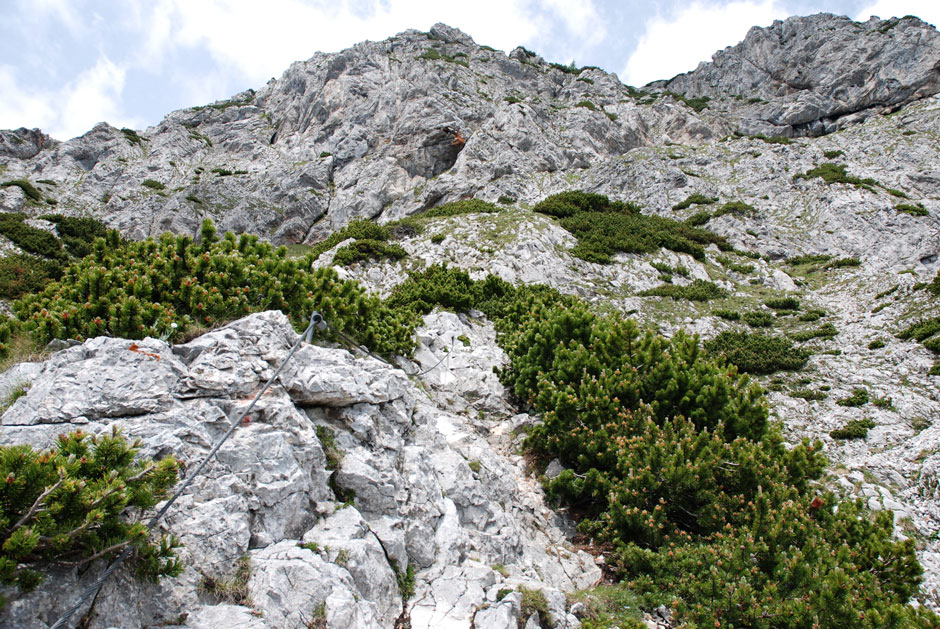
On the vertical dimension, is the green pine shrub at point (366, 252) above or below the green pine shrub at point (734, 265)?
below

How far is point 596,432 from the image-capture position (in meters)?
8.91

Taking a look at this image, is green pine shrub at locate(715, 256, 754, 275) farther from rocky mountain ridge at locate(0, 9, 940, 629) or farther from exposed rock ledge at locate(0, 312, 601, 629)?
exposed rock ledge at locate(0, 312, 601, 629)

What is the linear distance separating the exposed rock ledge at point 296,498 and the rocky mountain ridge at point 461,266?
0.10ft

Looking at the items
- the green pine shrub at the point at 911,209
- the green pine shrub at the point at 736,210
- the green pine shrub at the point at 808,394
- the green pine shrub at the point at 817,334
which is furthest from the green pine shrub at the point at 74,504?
the green pine shrub at the point at 911,209

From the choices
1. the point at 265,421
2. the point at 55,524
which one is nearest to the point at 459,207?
the point at 265,421

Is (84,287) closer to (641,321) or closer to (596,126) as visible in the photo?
(641,321)

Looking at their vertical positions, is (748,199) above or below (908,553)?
above

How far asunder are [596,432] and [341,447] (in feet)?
16.0

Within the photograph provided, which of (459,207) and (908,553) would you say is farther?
(459,207)

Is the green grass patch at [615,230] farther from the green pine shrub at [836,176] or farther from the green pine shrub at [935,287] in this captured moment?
the green pine shrub at [836,176]

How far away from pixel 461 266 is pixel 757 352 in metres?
13.0

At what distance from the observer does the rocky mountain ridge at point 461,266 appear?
511 centimetres

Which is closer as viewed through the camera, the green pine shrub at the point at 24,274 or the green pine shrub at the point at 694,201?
the green pine shrub at the point at 24,274

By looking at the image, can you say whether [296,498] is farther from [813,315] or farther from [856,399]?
[813,315]
